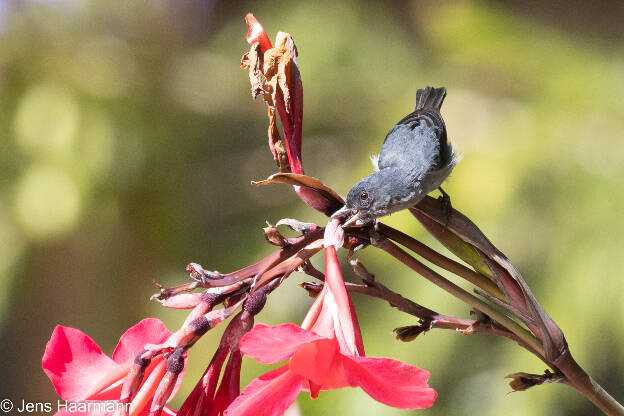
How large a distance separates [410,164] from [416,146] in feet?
0.14

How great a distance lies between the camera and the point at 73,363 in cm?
46

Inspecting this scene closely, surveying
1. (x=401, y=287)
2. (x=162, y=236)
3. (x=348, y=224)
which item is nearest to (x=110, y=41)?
(x=162, y=236)

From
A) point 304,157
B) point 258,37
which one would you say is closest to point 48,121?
point 304,157

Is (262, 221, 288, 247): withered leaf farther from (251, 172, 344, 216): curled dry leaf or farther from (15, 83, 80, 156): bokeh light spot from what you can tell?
(15, 83, 80, 156): bokeh light spot

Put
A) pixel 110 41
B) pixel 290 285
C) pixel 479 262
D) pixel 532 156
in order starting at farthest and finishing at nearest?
pixel 110 41 → pixel 290 285 → pixel 532 156 → pixel 479 262

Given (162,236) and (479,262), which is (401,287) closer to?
(162,236)

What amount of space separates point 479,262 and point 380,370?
0.16 metres

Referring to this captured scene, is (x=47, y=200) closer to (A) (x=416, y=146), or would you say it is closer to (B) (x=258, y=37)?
(A) (x=416, y=146)

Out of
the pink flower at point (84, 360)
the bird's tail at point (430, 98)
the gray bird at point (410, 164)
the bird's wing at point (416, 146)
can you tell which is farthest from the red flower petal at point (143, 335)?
the bird's tail at point (430, 98)

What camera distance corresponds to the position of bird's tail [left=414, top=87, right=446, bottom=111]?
3.42ft

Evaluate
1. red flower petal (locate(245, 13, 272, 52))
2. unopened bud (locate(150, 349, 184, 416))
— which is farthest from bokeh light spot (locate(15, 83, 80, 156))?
unopened bud (locate(150, 349, 184, 416))

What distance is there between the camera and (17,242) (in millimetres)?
2260

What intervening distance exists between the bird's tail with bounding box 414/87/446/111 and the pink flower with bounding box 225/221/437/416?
658 millimetres

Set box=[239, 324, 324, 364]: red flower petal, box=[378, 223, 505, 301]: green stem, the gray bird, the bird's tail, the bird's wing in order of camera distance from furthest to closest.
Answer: the bird's tail < the bird's wing < the gray bird < box=[378, 223, 505, 301]: green stem < box=[239, 324, 324, 364]: red flower petal
